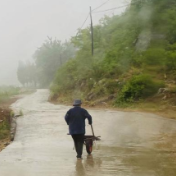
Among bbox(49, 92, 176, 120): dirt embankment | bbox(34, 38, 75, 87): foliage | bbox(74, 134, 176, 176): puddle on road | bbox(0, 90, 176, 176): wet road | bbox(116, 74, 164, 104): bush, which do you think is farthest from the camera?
bbox(34, 38, 75, 87): foliage

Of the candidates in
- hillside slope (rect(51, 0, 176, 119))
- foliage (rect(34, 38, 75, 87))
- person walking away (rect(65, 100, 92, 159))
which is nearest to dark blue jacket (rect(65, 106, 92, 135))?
person walking away (rect(65, 100, 92, 159))

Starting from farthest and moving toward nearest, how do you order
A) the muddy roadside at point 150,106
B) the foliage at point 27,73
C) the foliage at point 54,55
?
the foliage at point 27,73
the foliage at point 54,55
the muddy roadside at point 150,106

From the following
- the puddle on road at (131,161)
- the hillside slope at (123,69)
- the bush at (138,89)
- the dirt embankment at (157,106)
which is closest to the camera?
the puddle on road at (131,161)

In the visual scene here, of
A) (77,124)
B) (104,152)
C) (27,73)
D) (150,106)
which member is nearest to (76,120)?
(77,124)

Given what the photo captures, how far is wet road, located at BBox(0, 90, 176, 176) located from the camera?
8336 millimetres

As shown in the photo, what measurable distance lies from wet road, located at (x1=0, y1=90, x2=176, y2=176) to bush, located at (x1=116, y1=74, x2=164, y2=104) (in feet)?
20.2

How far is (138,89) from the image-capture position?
80.0 feet

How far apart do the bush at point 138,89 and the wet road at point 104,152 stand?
242 inches

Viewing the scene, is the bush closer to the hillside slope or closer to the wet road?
the hillside slope

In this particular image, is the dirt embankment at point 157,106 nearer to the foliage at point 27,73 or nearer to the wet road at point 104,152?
the wet road at point 104,152

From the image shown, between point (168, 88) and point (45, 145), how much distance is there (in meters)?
12.8

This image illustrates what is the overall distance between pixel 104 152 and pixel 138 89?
14074 millimetres

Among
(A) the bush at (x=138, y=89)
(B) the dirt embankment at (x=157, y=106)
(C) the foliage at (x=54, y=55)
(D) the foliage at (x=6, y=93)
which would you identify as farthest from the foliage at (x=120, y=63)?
(C) the foliage at (x=54, y=55)

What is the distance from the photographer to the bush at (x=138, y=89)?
931 inches
